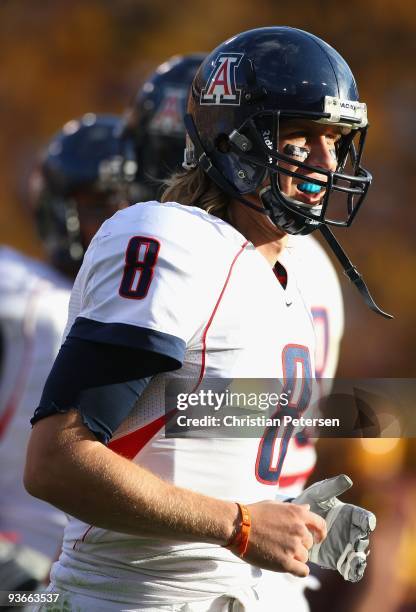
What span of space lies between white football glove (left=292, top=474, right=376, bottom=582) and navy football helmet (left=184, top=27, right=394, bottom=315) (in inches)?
17.6

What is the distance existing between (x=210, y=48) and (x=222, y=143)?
6.40 meters

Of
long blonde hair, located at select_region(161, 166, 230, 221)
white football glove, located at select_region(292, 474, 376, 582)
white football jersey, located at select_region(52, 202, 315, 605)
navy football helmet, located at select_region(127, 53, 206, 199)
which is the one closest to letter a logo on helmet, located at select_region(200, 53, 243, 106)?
long blonde hair, located at select_region(161, 166, 230, 221)

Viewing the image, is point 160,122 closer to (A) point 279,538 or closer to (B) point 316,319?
(B) point 316,319

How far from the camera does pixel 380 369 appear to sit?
7.86 meters

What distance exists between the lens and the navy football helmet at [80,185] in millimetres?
4199

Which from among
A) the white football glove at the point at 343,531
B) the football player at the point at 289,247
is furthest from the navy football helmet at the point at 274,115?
the white football glove at the point at 343,531

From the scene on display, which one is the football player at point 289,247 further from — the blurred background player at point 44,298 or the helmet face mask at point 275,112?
the helmet face mask at point 275,112

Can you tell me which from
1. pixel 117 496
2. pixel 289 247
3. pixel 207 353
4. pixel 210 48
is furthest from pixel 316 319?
pixel 210 48

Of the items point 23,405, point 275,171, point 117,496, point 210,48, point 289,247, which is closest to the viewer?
point 117,496

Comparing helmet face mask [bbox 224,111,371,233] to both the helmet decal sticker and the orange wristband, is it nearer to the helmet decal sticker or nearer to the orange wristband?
the orange wristband

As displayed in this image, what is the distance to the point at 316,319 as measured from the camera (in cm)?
312

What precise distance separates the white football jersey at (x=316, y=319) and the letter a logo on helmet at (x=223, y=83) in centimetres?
63

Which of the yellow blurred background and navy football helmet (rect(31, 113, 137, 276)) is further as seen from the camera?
the yellow blurred background

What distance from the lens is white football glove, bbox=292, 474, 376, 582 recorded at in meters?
2.31
